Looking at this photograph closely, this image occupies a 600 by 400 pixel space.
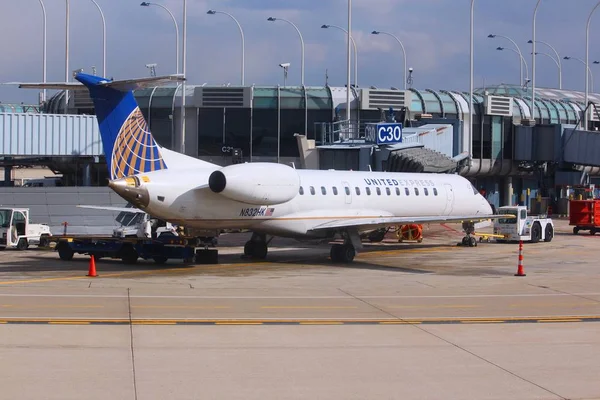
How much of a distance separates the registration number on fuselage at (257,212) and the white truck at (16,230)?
10.9m

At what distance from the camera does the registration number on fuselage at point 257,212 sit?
29.0 meters

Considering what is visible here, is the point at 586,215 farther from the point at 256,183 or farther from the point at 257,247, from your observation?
the point at 256,183

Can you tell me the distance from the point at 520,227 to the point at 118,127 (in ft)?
72.1

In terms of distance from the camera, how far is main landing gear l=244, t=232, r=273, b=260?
108ft

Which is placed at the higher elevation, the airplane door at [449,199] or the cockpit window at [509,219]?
the airplane door at [449,199]

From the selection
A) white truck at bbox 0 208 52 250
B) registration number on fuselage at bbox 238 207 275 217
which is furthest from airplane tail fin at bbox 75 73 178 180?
white truck at bbox 0 208 52 250

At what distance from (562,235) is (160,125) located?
92.5 ft

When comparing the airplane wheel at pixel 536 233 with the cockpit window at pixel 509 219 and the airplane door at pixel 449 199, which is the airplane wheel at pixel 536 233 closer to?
the cockpit window at pixel 509 219

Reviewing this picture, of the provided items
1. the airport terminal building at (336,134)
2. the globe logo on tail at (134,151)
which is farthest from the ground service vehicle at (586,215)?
the globe logo on tail at (134,151)

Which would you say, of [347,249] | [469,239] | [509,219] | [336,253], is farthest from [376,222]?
[509,219]

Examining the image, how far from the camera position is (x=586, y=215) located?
47938 mm
